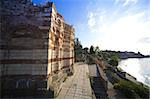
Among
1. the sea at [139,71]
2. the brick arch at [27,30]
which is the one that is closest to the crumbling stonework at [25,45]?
the brick arch at [27,30]

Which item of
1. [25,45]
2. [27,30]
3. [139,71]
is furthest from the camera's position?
[139,71]

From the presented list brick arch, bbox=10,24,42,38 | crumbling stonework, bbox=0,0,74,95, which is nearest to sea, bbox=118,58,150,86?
crumbling stonework, bbox=0,0,74,95

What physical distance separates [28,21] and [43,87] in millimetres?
3647

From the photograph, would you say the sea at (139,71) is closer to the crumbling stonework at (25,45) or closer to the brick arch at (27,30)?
the crumbling stonework at (25,45)

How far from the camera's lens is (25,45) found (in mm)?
10047

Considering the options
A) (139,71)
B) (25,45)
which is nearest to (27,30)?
(25,45)

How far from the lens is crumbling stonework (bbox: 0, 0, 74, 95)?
32.4 feet

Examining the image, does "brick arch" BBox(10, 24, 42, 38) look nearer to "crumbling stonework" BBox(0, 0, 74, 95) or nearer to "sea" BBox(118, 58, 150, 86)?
"crumbling stonework" BBox(0, 0, 74, 95)

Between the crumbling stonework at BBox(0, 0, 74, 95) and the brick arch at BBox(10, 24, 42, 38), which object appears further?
the brick arch at BBox(10, 24, 42, 38)

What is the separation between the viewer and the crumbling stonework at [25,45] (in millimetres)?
9867

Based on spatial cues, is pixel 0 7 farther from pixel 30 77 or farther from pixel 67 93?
pixel 67 93

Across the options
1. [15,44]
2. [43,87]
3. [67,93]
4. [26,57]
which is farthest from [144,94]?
[15,44]

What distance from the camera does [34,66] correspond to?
→ 9.95 metres

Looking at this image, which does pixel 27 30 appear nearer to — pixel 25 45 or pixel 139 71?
pixel 25 45
